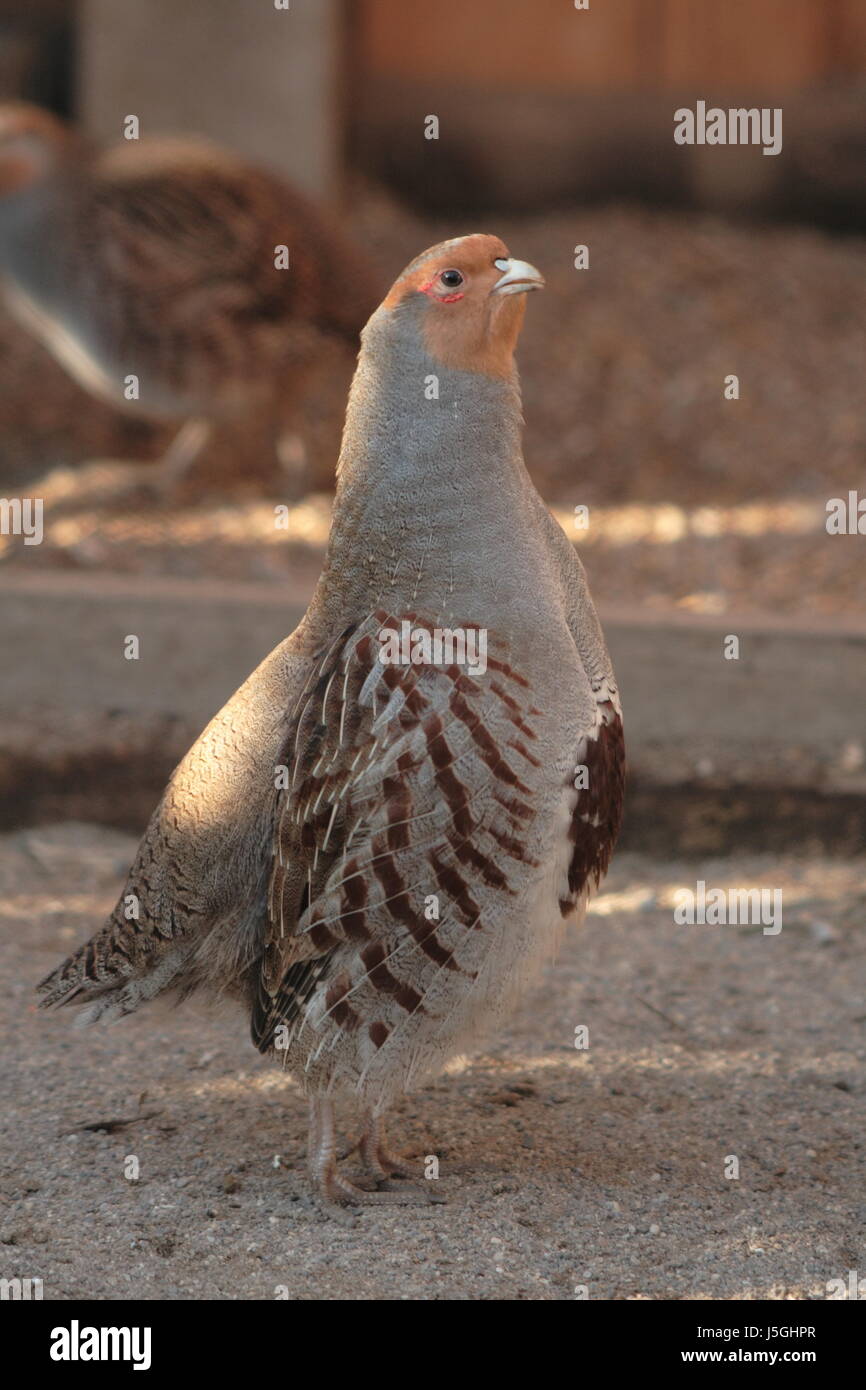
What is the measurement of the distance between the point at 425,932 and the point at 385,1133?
0.58 meters

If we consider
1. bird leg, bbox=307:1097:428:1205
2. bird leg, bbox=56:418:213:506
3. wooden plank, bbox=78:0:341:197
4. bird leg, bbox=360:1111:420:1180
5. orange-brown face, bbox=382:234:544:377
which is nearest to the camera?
orange-brown face, bbox=382:234:544:377

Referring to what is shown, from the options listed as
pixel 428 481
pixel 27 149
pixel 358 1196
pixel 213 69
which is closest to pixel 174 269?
pixel 27 149

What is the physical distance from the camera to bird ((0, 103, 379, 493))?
538 centimetres

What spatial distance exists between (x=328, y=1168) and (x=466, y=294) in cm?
140

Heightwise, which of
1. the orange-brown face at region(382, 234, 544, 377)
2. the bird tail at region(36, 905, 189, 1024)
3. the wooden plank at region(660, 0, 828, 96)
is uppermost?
the wooden plank at region(660, 0, 828, 96)

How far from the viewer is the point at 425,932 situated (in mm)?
2449

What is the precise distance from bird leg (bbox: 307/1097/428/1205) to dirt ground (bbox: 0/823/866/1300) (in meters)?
0.03

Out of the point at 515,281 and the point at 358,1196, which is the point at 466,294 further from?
the point at 358,1196

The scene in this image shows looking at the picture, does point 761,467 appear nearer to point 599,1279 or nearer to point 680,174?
point 680,174

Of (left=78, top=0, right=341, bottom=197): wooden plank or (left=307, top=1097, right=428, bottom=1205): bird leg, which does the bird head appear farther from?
(left=307, top=1097, right=428, bottom=1205): bird leg

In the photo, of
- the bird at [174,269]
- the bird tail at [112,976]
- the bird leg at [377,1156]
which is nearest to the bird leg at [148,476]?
the bird at [174,269]

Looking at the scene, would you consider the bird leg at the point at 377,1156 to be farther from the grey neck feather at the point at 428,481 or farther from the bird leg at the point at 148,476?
the bird leg at the point at 148,476

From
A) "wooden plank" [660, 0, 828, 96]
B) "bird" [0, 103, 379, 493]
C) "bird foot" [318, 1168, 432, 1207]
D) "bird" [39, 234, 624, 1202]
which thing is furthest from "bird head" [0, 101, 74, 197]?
"bird foot" [318, 1168, 432, 1207]

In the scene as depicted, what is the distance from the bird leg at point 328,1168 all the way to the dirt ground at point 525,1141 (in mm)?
30
